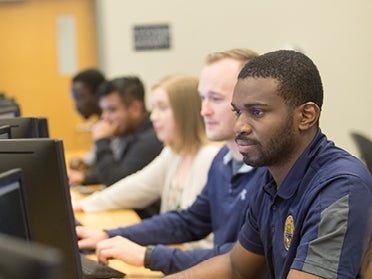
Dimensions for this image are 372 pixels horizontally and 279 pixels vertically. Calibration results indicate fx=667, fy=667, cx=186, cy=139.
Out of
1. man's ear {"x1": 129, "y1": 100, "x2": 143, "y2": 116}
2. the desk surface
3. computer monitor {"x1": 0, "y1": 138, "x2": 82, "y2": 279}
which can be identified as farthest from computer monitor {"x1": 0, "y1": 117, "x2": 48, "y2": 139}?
man's ear {"x1": 129, "y1": 100, "x2": 143, "y2": 116}

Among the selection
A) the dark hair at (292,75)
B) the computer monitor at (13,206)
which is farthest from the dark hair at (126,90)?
the computer monitor at (13,206)

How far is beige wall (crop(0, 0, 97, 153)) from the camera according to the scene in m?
5.94

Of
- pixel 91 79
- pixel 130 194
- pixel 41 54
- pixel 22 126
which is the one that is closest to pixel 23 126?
pixel 22 126

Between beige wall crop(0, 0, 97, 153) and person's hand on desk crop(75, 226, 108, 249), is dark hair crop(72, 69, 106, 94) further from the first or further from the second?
person's hand on desk crop(75, 226, 108, 249)

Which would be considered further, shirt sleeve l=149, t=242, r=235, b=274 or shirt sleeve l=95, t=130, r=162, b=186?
shirt sleeve l=95, t=130, r=162, b=186

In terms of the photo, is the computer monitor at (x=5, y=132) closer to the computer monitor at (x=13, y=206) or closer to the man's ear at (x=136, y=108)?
the computer monitor at (x=13, y=206)

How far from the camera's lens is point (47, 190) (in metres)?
1.33

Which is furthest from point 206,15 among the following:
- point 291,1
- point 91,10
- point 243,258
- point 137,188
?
point 243,258

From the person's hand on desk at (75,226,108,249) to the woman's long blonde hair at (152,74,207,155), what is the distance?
2.01 feet

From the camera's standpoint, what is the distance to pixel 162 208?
9.35 feet

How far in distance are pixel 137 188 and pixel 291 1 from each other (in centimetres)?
296

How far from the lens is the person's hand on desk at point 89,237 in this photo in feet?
7.15

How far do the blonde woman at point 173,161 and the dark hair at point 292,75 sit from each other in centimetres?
113

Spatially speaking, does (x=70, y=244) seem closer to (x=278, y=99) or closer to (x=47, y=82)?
(x=278, y=99)
